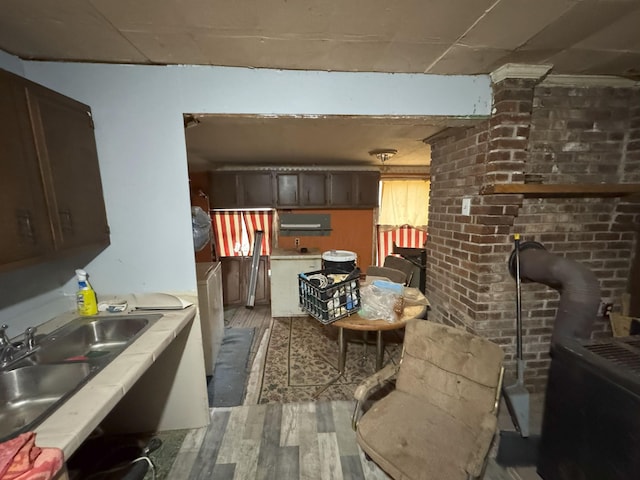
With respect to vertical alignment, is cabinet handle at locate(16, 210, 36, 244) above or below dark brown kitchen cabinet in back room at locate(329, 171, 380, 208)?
below

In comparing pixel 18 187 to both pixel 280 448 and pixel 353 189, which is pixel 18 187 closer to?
pixel 280 448

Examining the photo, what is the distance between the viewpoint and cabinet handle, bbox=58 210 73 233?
1213 millimetres

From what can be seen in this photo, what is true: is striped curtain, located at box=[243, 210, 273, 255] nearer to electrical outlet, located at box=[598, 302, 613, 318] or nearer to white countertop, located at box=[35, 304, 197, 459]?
white countertop, located at box=[35, 304, 197, 459]

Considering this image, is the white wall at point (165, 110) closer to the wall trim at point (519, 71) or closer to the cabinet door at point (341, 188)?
the wall trim at point (519, 71)

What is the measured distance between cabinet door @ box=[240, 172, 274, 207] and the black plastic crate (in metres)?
2.67

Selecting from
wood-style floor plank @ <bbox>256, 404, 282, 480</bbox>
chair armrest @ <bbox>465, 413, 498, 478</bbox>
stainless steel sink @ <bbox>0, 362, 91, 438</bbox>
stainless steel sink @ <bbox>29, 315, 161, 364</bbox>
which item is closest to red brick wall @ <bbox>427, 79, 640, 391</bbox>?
chair armrest @ <bbox>465, 413, 498, 478</bbox>

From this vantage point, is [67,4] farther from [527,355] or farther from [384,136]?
[527,355]

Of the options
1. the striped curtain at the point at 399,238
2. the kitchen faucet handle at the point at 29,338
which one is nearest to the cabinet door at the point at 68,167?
the kitchen faucet handle at the point at 29,338

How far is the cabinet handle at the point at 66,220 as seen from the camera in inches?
47.8

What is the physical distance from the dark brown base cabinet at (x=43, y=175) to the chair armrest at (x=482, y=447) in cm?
203

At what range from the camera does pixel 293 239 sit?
14.8 feet

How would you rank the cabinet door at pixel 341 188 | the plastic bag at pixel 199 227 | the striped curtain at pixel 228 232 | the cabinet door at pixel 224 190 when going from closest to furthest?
the plastic bag at pixel 199 227 → the cabinet door at pixel 224 190 → the cabinet door at pixel 341 188 → the striped curtain at pixel 228 232

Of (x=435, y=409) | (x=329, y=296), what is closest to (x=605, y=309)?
(x=435, y=409)

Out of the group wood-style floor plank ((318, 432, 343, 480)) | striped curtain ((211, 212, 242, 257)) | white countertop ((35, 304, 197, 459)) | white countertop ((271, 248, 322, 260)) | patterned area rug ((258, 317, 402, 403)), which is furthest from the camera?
striped curtain ((211, 212, 242, 257))
